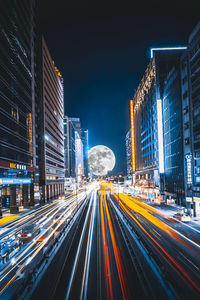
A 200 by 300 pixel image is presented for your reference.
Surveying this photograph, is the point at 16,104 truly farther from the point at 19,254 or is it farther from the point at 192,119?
the point at 192,119

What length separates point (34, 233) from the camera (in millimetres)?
28656

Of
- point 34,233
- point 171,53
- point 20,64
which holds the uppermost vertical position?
point 171,53

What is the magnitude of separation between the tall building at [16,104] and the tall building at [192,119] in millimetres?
43136

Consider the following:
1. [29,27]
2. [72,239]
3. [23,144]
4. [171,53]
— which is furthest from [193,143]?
[29,27]

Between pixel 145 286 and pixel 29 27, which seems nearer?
pixel 145 286

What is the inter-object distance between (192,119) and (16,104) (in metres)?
48.1

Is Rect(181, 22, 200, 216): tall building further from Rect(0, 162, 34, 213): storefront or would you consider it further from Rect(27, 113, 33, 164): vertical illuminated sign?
Rect(27, 113, 33, 164): vertical illuminated sign

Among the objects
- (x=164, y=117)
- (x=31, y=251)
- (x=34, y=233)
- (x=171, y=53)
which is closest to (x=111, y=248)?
(x=31, y=251)

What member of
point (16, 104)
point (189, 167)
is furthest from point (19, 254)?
point (16, 104)

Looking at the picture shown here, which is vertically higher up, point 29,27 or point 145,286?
point 29,27

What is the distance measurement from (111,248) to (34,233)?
1297 centimetres

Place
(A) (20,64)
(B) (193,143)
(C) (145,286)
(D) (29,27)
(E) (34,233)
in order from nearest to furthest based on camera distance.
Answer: (C) (145,286), (E) (34,233), (B) (193,143), (A) (20,64), (D) (29,27)

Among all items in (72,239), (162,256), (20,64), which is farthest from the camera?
(20,64)

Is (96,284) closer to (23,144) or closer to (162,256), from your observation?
(162,256)
